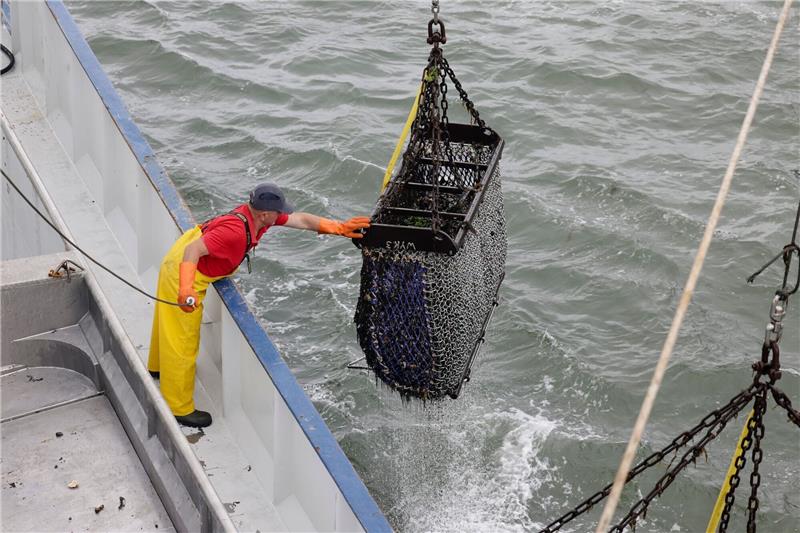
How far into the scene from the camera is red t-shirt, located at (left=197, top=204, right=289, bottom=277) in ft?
16.4

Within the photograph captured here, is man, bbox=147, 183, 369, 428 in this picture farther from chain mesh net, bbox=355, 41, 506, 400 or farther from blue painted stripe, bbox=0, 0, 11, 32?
blue painted stripe, bbox=0, 0, 11, 32

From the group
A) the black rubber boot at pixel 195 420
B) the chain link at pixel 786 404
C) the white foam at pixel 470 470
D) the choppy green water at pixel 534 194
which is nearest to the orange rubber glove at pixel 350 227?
the black rubber boot at pixel 195 420

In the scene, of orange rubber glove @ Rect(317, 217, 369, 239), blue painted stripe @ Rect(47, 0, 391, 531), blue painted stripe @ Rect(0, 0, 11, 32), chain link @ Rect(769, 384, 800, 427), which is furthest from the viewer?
blue painted stripe @ Rect(0, 0, 11, 32)

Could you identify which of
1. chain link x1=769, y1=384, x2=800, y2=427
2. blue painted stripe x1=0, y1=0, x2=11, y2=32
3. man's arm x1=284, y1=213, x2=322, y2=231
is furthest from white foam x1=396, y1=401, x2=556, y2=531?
blue painted stripe x1=0, y1=0, x2=11, y2=32

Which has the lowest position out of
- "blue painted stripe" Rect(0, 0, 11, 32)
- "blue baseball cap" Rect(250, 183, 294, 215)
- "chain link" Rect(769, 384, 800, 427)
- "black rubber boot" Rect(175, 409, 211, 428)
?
"black rubber boot" Rect(175, 409, 211, 428)

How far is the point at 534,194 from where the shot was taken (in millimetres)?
10875

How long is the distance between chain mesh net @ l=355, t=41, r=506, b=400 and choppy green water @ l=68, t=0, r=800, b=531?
91cm

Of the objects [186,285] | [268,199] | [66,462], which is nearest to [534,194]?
[268,199]

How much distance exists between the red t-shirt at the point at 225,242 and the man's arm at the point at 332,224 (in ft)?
0.26

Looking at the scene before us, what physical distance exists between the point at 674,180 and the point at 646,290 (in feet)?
7.60

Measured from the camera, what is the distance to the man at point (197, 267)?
501 cm

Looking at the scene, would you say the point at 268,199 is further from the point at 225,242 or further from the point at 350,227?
the point at 350,227

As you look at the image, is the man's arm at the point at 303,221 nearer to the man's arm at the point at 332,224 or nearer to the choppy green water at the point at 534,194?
the man's arm at the point at 332,224

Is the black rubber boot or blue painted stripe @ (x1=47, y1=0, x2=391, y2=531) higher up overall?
blue painted stripe @ (x1=47, y1=0, x2=391, y2=531)
